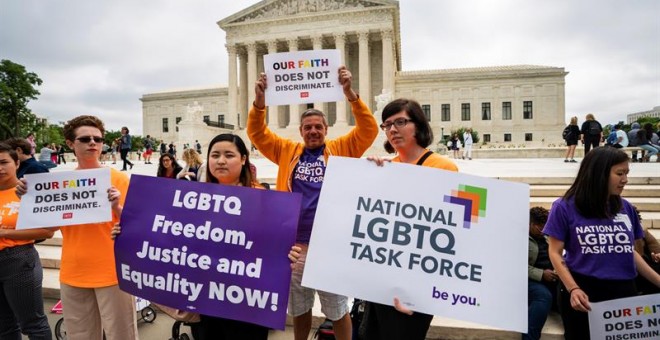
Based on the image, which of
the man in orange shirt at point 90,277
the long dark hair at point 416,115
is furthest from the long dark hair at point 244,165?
the long dark hair at point 416,115

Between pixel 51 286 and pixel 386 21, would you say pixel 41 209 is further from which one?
pixel 386 21

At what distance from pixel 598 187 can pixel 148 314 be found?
4092 millimetres

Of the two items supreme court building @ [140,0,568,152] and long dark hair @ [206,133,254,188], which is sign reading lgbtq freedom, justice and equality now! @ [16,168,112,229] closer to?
long dark hair @ [206,133,254,188]

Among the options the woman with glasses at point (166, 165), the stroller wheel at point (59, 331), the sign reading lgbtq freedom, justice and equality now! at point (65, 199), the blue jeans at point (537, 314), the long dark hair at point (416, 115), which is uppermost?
the long dark hair at point (416, 115)

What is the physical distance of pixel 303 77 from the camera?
3275 mm

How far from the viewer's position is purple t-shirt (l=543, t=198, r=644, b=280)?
236 cm

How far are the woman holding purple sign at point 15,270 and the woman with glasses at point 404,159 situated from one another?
2.47 meters

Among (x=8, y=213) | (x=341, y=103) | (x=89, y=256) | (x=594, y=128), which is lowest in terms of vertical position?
(x=89, y=256)

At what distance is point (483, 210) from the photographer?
2088 millimetres

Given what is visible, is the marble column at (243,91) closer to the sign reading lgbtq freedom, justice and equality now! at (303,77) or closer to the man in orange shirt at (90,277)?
the sign reading lgbtq freedom, justice and equality now! at (303,77)

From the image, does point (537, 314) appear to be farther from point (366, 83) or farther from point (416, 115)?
point (366, 83)

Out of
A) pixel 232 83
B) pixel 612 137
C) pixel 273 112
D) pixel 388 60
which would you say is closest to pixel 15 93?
pixel 232 83

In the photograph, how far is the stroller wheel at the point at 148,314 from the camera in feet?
12.7

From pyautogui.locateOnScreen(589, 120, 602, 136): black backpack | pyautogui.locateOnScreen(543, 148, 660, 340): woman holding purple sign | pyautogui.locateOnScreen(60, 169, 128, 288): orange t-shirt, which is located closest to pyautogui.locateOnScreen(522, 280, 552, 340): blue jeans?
pyautogui.locateOnScreen(543, 148, 660, 340): woman holding purple sign
